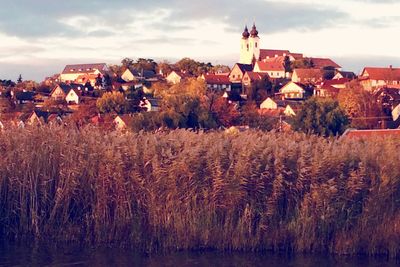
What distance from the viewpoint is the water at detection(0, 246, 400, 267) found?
1370cm

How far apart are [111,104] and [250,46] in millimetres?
75482

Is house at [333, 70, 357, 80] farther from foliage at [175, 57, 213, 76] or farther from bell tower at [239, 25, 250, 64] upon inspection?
bell tower at [239, 25, 250, 64]

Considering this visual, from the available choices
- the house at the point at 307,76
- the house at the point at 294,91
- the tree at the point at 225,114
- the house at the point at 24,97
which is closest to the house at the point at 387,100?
the house at the point at 294,91

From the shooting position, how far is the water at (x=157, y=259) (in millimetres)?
13695

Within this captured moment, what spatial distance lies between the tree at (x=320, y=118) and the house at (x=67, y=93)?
32.5m

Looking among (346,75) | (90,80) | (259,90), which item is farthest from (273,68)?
(90,80)

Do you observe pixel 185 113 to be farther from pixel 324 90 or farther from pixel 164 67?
pixel 164 67

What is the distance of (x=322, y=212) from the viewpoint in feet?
47.5

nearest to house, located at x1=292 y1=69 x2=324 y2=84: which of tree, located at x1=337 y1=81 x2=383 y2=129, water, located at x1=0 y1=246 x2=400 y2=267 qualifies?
tree, located at x1=337 y1=81 x2=383 y2=129

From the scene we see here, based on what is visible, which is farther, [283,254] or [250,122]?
[250,122]

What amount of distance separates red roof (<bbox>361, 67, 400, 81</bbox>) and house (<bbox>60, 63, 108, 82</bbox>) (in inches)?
1991

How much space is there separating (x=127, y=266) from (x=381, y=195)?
6071mm

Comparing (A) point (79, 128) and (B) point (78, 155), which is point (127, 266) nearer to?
(B) point (78, 155)

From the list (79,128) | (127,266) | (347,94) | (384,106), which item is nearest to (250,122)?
(347,94)
